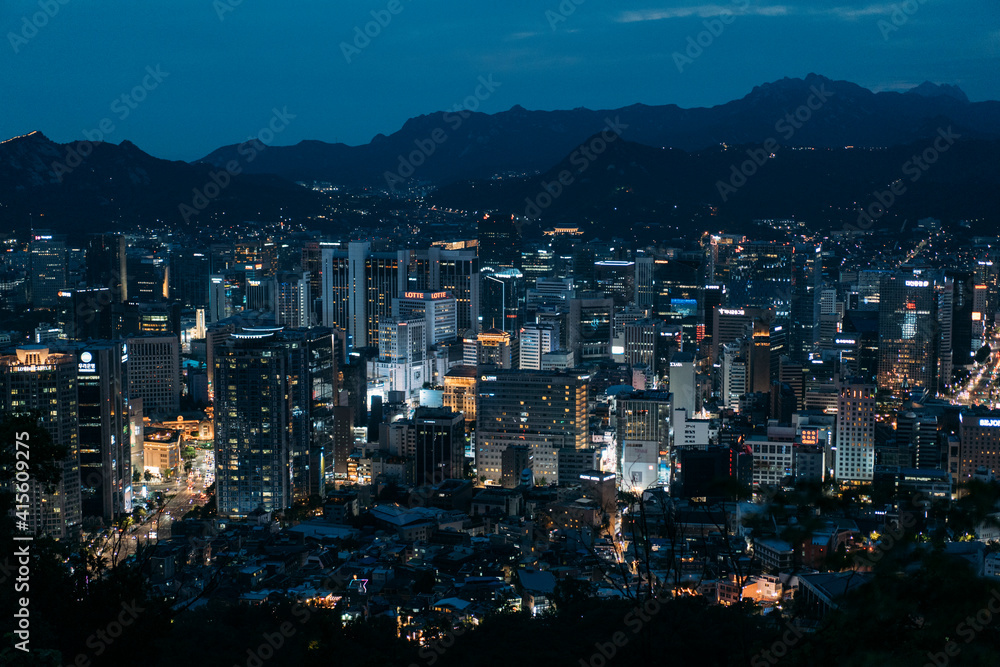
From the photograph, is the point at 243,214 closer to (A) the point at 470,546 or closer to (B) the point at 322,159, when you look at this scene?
(B) the point at 322,159

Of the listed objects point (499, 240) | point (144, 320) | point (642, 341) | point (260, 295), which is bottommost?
point (642, 341)

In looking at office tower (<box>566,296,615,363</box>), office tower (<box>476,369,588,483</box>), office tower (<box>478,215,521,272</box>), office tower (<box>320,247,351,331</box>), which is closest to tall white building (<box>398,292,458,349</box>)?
office tower (<box>320,247,351,331</box>)

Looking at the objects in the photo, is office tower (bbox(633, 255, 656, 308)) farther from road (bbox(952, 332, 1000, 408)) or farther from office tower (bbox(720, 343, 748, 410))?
road (bbox(952, 332, 1000, 408))

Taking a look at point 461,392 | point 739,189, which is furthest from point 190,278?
point 739,189

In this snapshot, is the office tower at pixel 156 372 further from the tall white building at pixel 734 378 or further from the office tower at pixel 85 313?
the tall white building at pixel 734 378

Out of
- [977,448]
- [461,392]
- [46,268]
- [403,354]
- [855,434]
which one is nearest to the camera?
[977,448]

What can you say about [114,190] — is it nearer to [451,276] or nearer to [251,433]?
[451,276]

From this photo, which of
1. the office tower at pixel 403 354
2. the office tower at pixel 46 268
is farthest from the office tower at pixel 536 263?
the office tower at pixel 46 268
